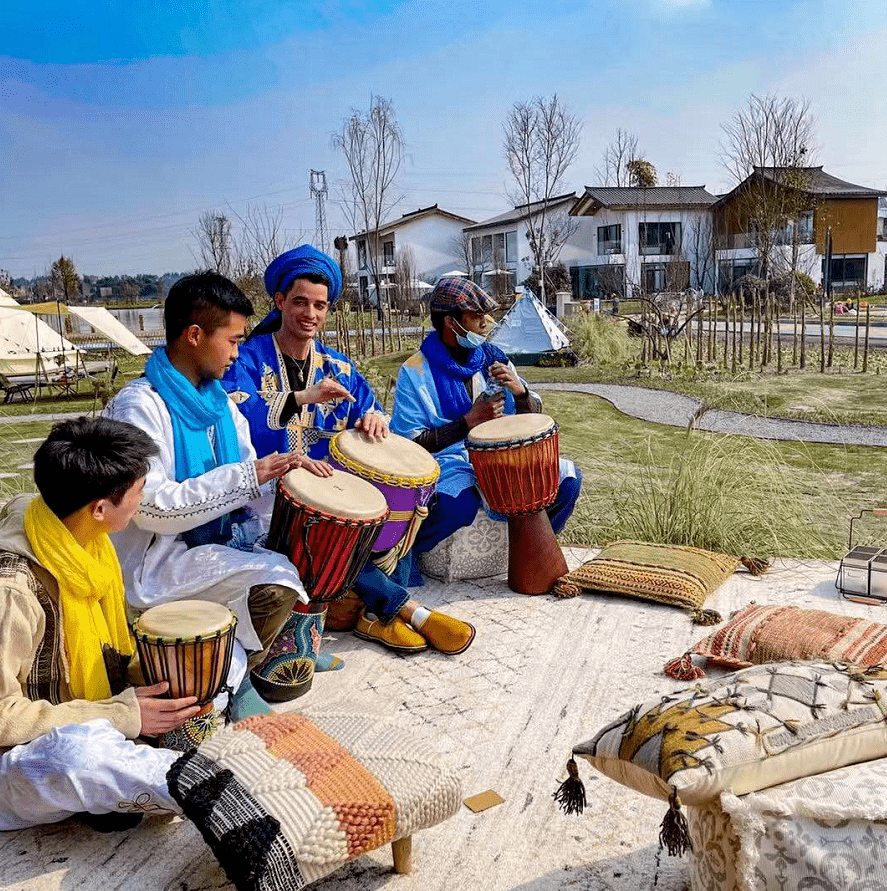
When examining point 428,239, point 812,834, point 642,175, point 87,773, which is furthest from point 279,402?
point 428,239

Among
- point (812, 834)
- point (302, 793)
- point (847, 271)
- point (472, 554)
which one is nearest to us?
point (812, 834)

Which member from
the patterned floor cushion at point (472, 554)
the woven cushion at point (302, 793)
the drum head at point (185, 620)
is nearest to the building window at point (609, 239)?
the patterned floor cushion at point (472, 554)

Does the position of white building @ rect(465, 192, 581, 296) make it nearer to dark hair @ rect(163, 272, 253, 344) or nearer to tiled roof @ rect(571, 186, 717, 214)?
tiled roof @ rect(571, 186, 717, 214)

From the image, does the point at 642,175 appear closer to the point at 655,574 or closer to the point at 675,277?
the point at 675,277

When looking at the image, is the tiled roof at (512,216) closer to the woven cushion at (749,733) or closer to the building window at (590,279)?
the building window at (590,279)

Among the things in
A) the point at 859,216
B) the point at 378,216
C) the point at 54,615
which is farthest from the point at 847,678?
the point at 859,216

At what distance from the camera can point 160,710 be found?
8.65ft

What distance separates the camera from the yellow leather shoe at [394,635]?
3.89m

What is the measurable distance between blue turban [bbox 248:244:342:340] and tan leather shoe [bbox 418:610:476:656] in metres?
1.51

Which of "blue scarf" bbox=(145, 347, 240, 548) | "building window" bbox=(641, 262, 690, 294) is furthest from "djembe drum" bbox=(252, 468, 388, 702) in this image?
"building window" bbox=(641, 262, 690, 294)

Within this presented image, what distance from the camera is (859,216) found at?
140 feet

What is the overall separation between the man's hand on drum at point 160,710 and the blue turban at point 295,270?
1.89m

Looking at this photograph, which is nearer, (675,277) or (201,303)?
(201,303)

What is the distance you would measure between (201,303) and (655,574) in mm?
2514
